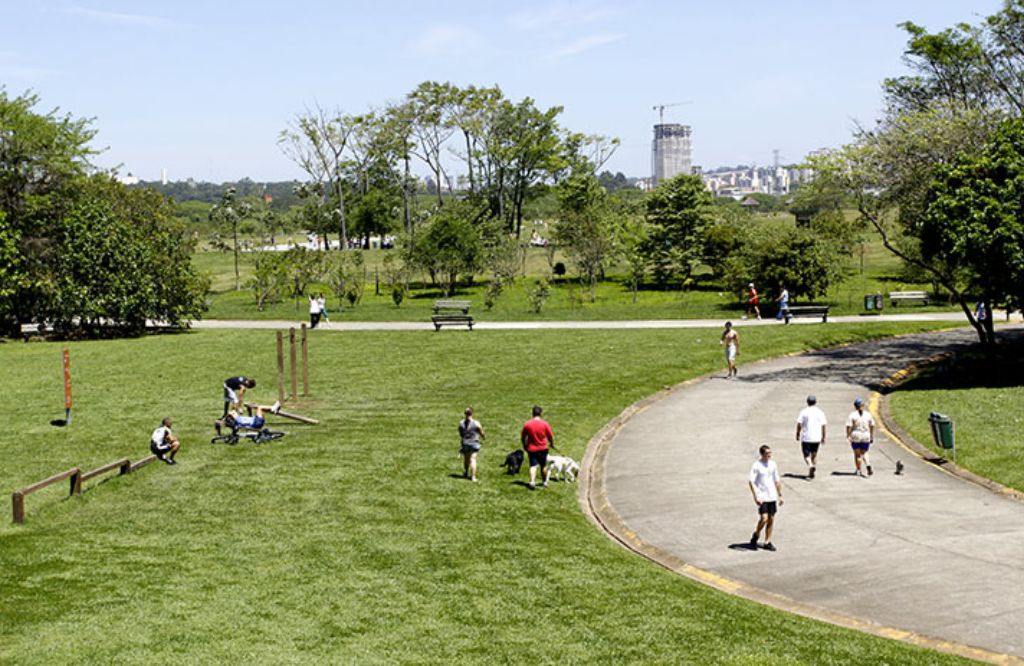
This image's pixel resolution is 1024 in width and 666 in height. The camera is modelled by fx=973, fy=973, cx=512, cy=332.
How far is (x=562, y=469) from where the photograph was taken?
2144 centimetres

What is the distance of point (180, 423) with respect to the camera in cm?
2769

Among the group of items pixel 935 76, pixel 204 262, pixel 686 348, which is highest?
pixel 935 76

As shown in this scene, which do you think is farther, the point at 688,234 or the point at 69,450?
the point at 688,234

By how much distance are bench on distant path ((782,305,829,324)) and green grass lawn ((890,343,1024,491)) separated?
28.9 feet

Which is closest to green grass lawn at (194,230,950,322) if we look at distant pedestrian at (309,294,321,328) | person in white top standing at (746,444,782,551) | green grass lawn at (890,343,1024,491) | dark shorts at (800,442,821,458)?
distant pedestrian at (309,294,321,328)

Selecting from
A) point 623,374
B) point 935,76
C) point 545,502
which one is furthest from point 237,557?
point 935,76

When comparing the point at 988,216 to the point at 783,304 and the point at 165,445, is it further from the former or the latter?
the point at 165,445

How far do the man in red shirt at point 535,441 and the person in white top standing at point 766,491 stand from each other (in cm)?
489

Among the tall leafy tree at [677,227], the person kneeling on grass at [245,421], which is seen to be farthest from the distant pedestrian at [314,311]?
the tall leafy tree at [677,227]

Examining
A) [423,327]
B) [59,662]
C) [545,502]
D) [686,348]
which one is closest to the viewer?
[59,662]

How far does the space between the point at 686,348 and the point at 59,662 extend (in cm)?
2883

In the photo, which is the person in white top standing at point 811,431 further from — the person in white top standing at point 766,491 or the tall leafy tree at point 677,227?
the tall leafy tree at point 677,227

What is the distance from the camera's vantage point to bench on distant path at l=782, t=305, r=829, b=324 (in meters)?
44.4

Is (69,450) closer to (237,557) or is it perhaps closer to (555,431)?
(237,557)
